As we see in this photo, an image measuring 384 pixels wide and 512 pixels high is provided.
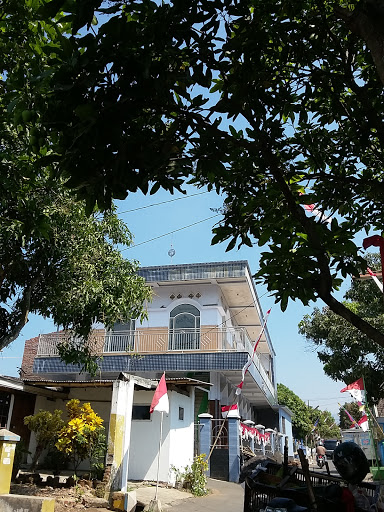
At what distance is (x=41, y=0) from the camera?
14.2 feet

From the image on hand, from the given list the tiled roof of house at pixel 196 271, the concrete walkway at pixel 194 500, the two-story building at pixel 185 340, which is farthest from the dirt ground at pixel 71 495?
the tiled roof of house at pixel 196 271

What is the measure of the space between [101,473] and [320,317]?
1360 cm

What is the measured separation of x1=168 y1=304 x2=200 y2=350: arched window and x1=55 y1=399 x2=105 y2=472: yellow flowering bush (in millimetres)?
Answer: 7339

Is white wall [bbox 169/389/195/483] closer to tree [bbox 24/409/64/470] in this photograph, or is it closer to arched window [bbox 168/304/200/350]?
arched window [bbox 168/304/200/350]

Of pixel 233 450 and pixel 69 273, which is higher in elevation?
pixel 69 273

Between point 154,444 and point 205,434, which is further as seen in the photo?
point 205,434

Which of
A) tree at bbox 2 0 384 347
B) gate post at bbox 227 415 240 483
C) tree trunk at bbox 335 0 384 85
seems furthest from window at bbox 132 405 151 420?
tree trunk at bbox 335 0 384 85

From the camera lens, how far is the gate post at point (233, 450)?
50.7 feet

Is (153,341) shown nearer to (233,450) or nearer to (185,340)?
(185,340)

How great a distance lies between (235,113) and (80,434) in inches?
344

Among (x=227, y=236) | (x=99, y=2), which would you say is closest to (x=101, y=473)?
(x=227, y=236)

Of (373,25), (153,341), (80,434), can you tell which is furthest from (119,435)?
(373,25)

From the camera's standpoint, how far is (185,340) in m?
18.2

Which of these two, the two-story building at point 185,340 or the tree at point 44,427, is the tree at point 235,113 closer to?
the tree at point 44,427
